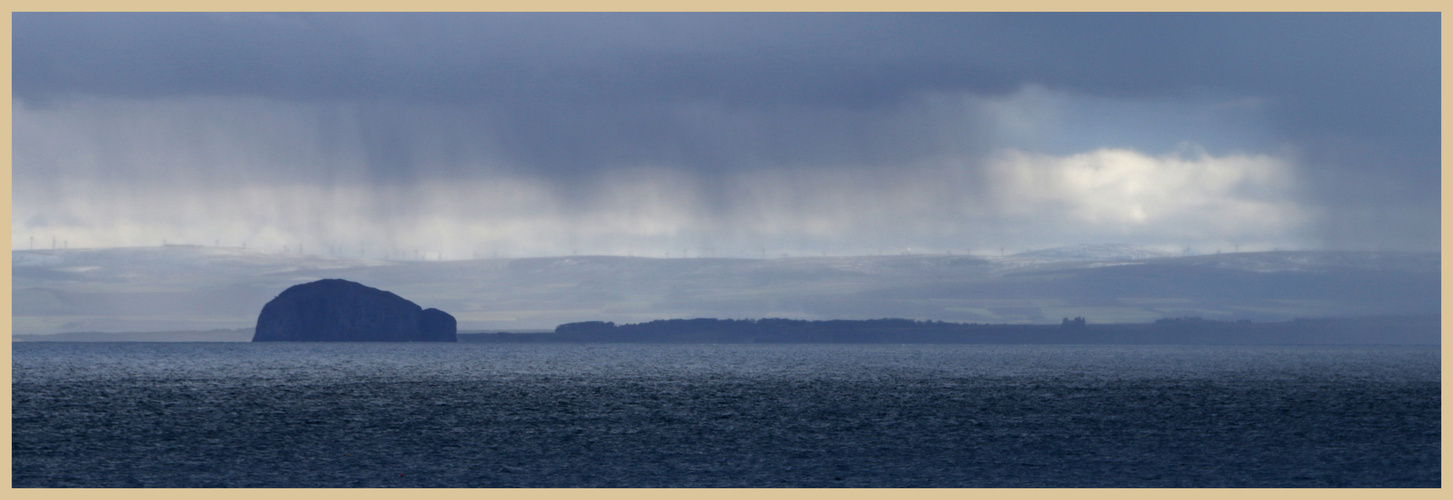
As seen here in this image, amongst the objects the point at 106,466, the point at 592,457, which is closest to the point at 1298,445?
the point at 592,457

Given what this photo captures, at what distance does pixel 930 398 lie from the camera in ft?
399

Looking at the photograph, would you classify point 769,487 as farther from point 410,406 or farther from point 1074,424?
point 410,406

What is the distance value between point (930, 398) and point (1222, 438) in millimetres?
43277

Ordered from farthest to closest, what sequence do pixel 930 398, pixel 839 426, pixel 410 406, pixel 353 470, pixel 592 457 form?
pixel 930 398
pixel 410 406
pixel 839 426
pixel 592 457
pixel 353 470

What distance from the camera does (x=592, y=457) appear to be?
6888 centimetres

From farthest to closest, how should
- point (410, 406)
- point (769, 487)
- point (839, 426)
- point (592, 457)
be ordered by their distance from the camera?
point (410, 406) → point (839, 426) → point (592, 457) → point (769, 487)

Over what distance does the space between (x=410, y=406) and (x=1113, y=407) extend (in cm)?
6123

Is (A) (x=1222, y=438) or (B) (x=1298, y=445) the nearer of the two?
(B) (x=1298, y=445)

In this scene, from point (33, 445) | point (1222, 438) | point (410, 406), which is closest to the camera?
point (33, 445)

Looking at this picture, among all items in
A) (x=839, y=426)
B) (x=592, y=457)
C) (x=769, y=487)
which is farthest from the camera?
(x=839, y=426)

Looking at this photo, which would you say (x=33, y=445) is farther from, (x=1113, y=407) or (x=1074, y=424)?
(x=1113, y=407)

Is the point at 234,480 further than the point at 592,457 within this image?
No

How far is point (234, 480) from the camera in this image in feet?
194

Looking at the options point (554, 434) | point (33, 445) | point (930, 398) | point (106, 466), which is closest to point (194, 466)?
point (106, 466)
